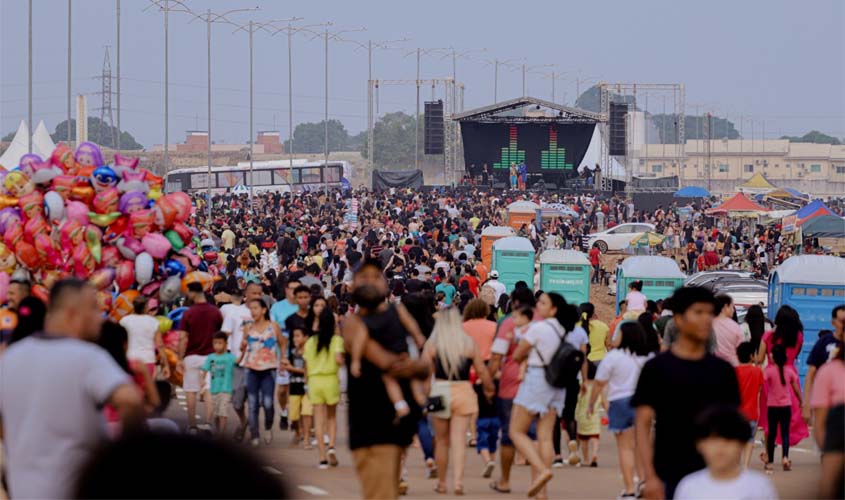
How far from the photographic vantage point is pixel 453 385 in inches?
448

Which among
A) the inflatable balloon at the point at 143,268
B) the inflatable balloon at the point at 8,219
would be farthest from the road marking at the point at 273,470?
the inflatable balloon at the point at 8,219

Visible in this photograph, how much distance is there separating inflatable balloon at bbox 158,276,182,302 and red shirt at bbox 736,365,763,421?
6008mm

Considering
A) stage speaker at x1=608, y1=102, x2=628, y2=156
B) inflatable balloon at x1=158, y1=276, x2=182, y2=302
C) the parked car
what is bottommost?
the parked car

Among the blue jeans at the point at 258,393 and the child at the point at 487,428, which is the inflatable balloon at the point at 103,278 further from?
the child at the point at 487,428

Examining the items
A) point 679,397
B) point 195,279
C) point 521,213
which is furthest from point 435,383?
point 521,213

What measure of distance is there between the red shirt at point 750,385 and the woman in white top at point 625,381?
2.05 metres

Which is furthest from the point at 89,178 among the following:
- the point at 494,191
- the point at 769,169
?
the point at 769,169

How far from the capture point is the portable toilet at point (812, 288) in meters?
19.8

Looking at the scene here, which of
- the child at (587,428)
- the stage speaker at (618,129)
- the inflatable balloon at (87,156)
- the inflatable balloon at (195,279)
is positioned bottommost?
the child at (587,428)

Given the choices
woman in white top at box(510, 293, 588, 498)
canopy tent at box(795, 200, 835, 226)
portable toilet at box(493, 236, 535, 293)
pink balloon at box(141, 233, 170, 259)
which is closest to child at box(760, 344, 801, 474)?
woman in white top at box(510, 293, 588, 498)

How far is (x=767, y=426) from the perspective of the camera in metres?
13.2

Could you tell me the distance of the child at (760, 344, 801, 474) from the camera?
13.0 metres

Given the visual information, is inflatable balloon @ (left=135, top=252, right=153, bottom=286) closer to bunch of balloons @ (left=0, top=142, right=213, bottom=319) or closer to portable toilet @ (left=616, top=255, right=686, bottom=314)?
bunch of balloons @ (left=0, top=142, right=213, bottom=319)

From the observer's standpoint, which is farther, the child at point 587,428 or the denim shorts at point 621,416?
the child at point 587,428
